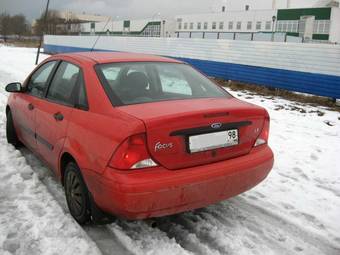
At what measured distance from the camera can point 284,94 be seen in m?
13.1

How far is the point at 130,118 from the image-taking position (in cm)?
311

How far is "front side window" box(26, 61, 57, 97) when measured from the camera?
4.64m

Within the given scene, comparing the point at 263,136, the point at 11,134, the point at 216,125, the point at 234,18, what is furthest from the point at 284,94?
the point at 234,18

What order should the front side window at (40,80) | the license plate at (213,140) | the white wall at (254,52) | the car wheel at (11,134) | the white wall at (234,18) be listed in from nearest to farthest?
the license plate at (213,140), the front side window at (40,80), the car wheel at (11,134), the white wall at (254,52), the white wall at (234,18)

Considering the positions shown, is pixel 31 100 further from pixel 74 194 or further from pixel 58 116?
pixel 74 194

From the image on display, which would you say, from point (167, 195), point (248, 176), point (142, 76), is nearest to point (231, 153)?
point (248, 176)

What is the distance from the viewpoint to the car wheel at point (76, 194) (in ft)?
11.6

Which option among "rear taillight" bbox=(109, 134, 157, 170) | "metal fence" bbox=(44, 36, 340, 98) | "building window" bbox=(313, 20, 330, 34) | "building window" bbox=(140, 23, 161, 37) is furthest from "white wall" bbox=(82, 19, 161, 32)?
"rear taillight" bbox=(109, 134, 157, 170)

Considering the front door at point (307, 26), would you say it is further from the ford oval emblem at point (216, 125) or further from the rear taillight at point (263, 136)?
the ford oval emblem at point (216, 125)

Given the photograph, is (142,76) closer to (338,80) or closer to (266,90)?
(338,80)

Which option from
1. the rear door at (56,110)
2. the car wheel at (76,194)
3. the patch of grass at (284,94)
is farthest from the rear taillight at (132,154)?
the patch of grass at (284,94)

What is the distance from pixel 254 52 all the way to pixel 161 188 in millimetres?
12769

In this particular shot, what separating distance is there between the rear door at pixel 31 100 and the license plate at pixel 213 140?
2146 millimetres

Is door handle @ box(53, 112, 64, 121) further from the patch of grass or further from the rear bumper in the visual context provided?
the patch of grass
